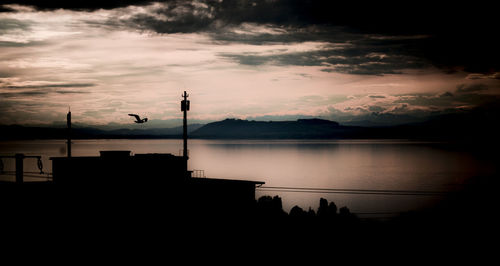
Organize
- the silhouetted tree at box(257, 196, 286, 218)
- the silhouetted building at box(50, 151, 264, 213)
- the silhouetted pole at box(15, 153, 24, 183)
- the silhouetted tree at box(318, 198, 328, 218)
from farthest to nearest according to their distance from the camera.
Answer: the silhouetted tree at box(318, 198, 328, 218) → the silhouetted tree at box(257, 196, 286, 218) → the silhouetted pole at box(15, 153, 24, 183) → the silhouetted building at box(50, 151, 264, 213)

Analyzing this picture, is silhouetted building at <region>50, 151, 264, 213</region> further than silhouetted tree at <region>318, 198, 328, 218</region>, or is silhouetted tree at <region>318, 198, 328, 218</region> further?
silhouetted tree at <region>318, 198, 328, 218</region>

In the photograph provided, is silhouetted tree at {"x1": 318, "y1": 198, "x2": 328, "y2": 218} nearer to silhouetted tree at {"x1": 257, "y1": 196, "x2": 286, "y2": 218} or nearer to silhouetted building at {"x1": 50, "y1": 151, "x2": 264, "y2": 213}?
silhouetted tree at {"x1": 257, "y1": 196, "x2": 286, "y2": 218}

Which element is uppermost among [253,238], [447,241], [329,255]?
[253,238]

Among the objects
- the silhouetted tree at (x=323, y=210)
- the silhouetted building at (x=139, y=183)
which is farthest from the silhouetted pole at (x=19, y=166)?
the silhouetted tree at (x=323, y=210)

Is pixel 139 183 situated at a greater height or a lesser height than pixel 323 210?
greater

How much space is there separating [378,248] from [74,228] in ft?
81.7

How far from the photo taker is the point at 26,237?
21.0 meters

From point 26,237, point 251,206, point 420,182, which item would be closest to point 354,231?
point 251,206

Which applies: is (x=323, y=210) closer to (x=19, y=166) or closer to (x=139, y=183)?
(x=139, y=183)

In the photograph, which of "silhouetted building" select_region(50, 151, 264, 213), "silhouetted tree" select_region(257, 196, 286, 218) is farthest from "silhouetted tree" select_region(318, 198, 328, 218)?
"silhouetted building" select_region(50, 151, 264, 213)

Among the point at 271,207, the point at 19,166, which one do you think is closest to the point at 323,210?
the point at 271,207

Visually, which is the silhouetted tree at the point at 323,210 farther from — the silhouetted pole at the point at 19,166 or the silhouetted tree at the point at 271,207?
the silhouetted pole at the point at 19,166

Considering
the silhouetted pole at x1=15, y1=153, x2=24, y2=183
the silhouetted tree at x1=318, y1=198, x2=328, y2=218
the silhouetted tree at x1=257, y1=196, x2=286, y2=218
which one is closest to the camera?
the silhouetted pole at x1=15, y1=153, x2=24, y2=183

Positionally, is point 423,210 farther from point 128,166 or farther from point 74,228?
point 74,228
